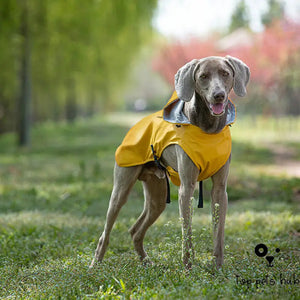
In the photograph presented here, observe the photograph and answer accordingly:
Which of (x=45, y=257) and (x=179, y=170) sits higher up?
(x=179, y=170)

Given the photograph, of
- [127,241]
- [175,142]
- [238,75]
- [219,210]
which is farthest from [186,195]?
[127,241]

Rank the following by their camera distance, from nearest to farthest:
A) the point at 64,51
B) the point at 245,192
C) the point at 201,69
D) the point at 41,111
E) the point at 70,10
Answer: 1. the point at 201,69
2. the point at 245,192
3. the point at 70,10
4. the point at 64,51
5. the point at 41,111

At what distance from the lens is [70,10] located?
52.9ft

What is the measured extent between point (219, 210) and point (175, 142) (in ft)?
2.21

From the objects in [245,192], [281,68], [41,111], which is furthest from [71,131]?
[245,192]

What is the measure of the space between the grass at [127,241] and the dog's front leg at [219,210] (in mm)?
94

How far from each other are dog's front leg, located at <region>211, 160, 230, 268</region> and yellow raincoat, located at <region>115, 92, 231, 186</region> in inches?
3.1

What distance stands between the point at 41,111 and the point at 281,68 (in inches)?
572

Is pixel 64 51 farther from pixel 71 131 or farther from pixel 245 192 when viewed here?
pixel 245 192

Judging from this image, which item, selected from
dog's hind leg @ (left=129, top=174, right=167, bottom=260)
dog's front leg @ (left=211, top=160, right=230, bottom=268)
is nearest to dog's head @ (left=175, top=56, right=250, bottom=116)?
A: dog's front leg @ (left=211, top=160, right=230, bottom=268)

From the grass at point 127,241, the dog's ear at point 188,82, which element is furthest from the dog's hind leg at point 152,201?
the dog's ear at point 188,82

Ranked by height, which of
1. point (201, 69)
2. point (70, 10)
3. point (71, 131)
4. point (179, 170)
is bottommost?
point (71, 131)

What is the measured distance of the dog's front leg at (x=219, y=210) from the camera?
384 centimetres

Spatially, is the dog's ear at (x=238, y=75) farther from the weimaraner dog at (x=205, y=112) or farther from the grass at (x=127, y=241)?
the grass at (x=127, y=241)
